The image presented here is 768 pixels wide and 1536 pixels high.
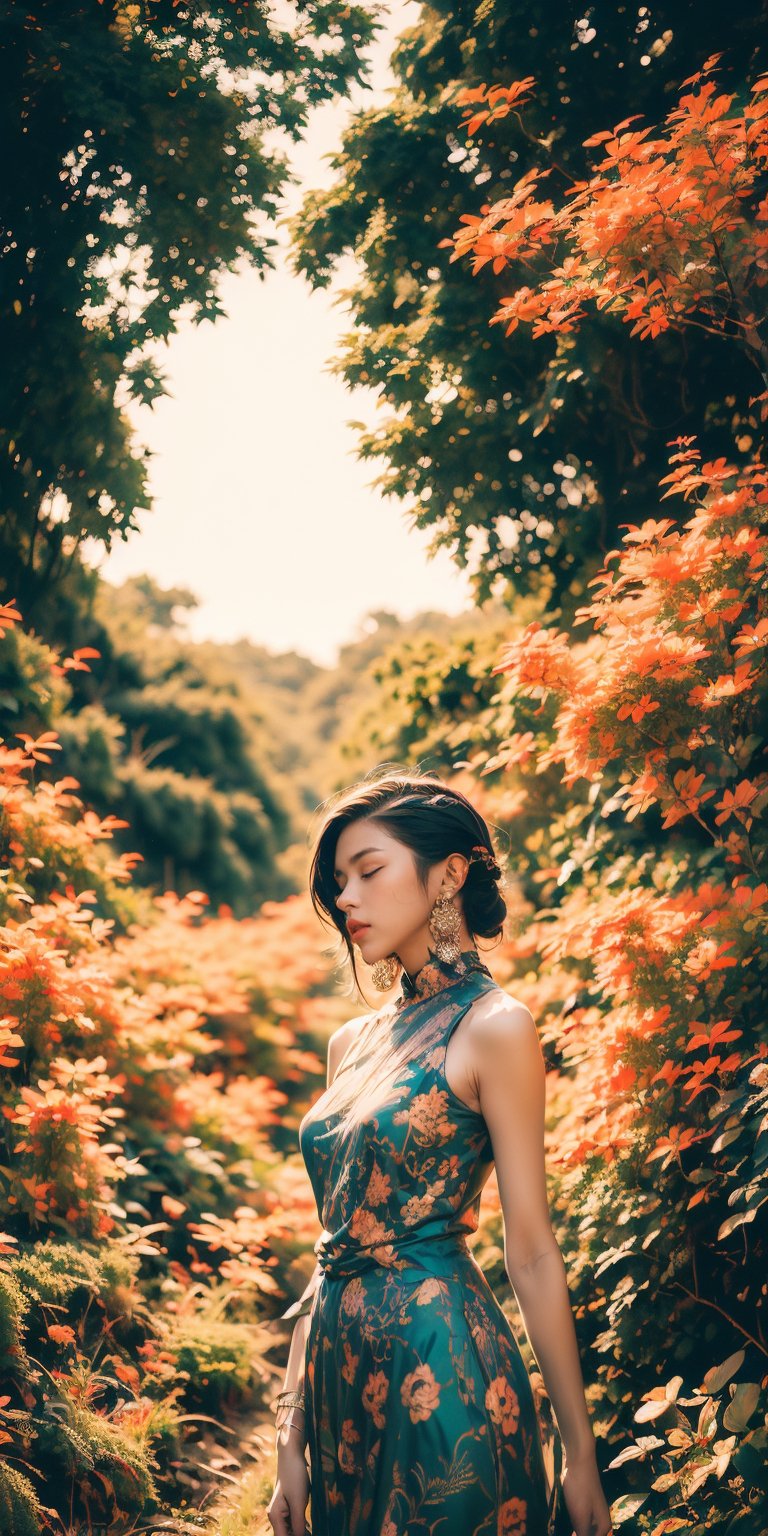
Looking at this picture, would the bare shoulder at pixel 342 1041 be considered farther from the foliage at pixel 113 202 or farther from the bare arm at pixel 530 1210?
the foliage at pixel 113 202

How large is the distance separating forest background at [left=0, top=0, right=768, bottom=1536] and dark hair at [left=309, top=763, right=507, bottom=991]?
23.3 inches

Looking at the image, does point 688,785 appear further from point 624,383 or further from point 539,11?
point 539,11

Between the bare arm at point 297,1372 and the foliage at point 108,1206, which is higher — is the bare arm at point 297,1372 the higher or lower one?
the lower one

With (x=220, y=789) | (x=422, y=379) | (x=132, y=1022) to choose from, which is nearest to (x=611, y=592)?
(x=422, y=379)

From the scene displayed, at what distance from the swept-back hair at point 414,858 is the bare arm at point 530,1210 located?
0.19m

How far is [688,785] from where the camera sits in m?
2.66

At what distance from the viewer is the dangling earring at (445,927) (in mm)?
2064

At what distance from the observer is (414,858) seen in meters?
2.07

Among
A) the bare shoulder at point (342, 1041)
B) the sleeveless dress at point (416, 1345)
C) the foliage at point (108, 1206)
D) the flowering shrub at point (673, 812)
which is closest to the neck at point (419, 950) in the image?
the sleeveless dress at point (416, 1345)

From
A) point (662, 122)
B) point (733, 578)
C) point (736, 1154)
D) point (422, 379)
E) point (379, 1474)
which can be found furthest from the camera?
point (422, 379)

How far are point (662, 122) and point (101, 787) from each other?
408 centimetres

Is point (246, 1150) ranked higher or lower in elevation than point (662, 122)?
lower

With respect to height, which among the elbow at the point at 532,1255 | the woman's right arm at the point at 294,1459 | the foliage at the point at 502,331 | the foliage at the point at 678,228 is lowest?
the woman's right arm at the point at 294,1459

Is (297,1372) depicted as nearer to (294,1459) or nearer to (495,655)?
(294,1459)
